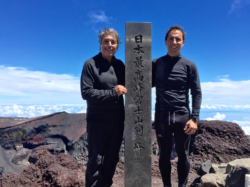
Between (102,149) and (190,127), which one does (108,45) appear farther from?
(190,127)

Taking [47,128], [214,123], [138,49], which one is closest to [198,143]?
[214,123]

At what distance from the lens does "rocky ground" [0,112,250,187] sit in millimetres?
4660

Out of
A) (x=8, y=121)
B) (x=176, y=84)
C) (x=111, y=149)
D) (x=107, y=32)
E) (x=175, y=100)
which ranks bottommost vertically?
(x=8, y=121)

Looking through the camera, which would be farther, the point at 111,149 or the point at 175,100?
the point at 111,149

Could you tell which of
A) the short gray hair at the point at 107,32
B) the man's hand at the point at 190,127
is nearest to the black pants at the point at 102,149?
the man's hand at the point at 190,127

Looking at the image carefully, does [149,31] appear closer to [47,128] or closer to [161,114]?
[161,114]

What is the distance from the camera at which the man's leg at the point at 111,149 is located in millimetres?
3467

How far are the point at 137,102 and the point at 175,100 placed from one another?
66 cm

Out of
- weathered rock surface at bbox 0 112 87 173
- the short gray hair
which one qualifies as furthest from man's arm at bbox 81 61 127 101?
weathered rock surface at bbox 0 112 87 173

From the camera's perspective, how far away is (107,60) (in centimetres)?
354

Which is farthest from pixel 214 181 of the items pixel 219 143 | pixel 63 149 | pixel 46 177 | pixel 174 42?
pixel 63 149

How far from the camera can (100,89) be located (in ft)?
11.1

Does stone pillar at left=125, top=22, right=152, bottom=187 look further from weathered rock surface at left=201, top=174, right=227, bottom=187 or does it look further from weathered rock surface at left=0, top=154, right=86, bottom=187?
weathered rock surface at left=0, top=154, right=86, bottom=187

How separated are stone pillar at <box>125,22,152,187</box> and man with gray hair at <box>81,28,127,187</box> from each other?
18 centimetres
